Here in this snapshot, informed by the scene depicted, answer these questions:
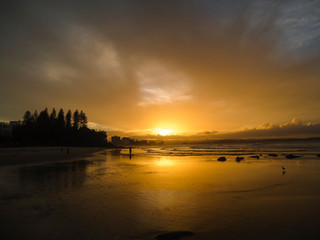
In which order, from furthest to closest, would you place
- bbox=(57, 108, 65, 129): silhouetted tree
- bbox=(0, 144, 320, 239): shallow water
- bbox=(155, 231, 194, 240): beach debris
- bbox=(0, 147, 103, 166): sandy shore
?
1. bbox=(57, 108, 65, 129): silhouetted tree
2. bbox=(0, 147, 103, 166): sandy shore
3. bbox=(0, 144, 320, 239): shallow water
4. bbox=(155, 231, 194, 240): beach debris

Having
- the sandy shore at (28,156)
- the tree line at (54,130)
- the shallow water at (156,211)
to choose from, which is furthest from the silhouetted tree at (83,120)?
the shallow water at (156,211)

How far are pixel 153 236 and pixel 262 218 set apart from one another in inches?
188

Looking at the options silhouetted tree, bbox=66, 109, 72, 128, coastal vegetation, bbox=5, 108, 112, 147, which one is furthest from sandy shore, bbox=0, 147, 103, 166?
silhouetted tree, bbox=66, 109, 72, 128

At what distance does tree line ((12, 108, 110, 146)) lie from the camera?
82438 millimetres

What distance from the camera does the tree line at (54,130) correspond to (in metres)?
82.4

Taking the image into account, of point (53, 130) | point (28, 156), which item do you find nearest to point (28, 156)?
point (28, 156)

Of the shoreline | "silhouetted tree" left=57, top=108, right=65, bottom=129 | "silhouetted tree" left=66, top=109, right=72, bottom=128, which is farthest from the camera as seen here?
"silhouetted tree" left=66, top=109, right=72, bottom=128

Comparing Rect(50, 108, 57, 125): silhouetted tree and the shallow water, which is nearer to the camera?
the shallow water

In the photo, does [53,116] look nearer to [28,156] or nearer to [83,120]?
Answer: [83,120]

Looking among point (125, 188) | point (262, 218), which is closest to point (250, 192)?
point (262, 218)

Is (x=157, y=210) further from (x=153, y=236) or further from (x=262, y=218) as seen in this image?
(x=262, y=218)

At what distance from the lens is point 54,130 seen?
Result: 88.7 m

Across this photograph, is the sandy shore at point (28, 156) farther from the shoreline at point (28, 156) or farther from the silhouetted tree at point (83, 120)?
the silhouetted tree at point (83, 120)

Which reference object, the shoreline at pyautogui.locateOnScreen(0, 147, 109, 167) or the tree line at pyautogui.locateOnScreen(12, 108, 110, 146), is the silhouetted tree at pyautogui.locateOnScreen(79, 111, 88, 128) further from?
the shoreline at pyautogui.locateOnScreen(0, 147, 109, 167)
